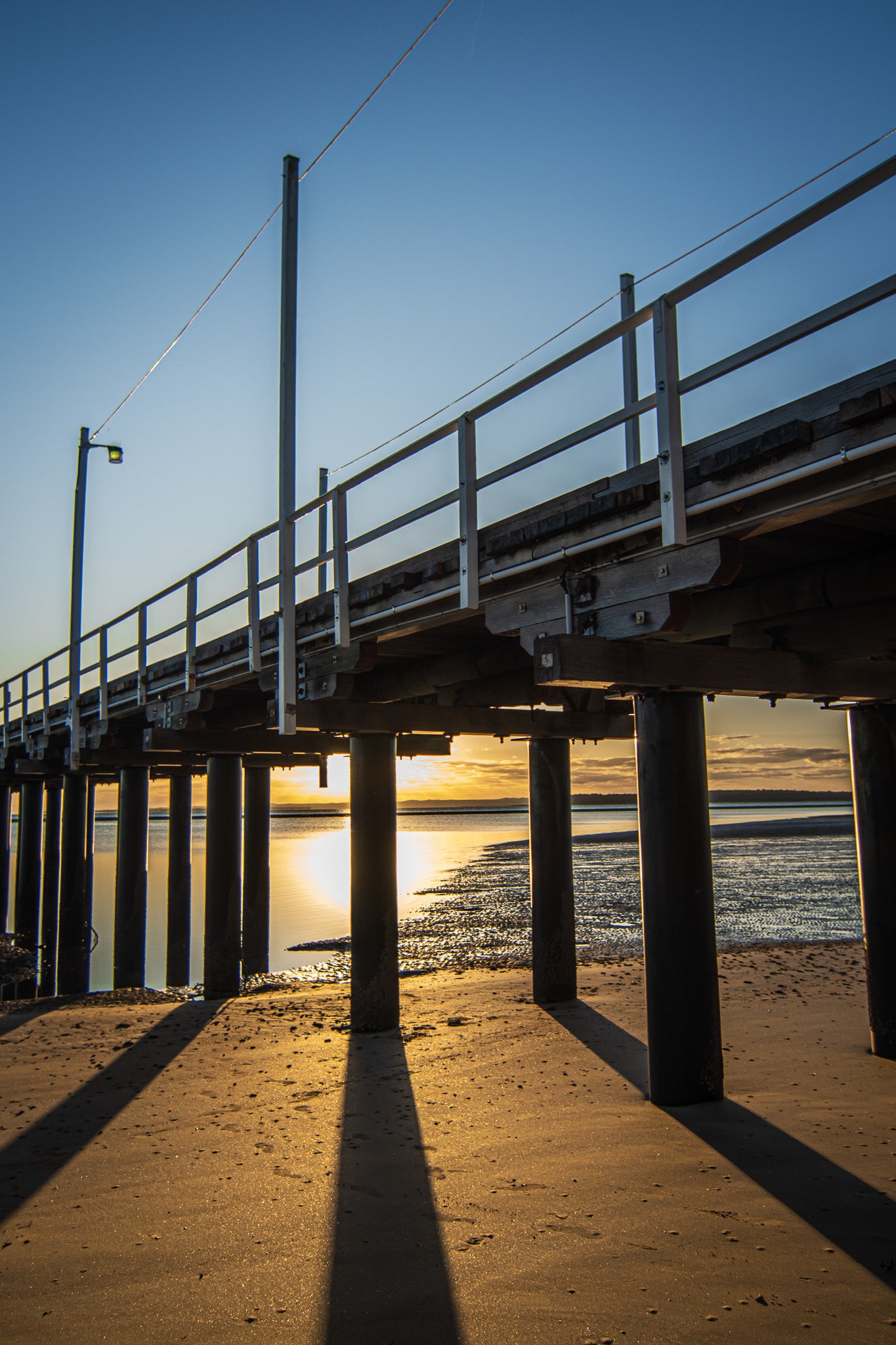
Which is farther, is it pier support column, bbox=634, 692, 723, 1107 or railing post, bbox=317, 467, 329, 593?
railing post, bbox=317, 467, 329, 593

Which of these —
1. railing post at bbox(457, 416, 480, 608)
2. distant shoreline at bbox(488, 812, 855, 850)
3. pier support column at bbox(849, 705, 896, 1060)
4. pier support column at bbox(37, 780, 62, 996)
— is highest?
railing post at bbox(457, 416, 480, 608)

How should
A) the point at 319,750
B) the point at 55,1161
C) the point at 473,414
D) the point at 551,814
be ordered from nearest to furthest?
the point at 55,1161
the point at 473,414
the point at 551,814
the point at 319,750

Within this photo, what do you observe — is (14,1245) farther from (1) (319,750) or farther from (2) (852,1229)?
(1) (319,750)

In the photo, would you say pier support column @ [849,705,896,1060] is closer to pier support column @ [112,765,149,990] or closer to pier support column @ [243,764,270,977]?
pier support column @ [243,764,270,977]

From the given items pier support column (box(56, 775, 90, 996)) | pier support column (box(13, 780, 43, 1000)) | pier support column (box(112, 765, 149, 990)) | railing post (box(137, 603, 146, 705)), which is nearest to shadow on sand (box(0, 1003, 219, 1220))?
railing post (box(137, 603, 146, 705))

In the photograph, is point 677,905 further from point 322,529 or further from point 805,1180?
point 322,529

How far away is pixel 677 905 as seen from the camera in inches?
286

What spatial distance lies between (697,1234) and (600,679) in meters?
3.21

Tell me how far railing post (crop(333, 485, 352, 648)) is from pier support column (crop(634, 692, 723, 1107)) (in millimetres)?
2814

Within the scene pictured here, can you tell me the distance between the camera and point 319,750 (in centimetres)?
1667

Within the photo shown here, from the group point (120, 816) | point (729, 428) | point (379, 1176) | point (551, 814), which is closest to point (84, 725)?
point (120, 816)

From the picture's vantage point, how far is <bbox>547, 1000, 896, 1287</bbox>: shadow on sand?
192 inches

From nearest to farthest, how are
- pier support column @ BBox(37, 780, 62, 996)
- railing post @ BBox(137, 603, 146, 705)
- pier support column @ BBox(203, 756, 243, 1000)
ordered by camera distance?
pier support column @ BBox(203, 756, 243, 1000)
railing post @ BBox(137, 603, 146, 705)
pier support column @ BBox(37, 780, 62, 996)

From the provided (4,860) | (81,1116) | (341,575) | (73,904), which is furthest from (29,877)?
(341,575)
